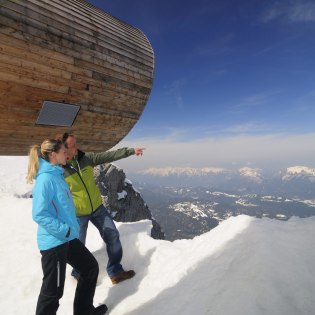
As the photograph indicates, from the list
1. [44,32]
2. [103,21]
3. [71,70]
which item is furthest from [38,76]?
[103,21]

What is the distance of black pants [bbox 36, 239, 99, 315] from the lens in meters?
3.83

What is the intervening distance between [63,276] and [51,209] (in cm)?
92

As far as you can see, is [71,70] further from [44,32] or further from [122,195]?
[122,195]

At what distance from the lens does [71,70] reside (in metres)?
6.49

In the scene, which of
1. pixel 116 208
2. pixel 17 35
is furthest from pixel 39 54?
pixel 116 208

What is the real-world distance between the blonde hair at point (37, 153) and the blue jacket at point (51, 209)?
0.08 m

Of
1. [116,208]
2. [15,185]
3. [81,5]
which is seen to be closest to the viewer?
[81,5]

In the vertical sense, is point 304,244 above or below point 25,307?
above

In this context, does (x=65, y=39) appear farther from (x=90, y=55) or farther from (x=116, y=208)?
(x=116, y=208)

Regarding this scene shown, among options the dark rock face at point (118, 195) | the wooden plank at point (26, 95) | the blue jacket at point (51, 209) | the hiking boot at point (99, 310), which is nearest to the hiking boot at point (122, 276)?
the hiking boot at point (99, 310)

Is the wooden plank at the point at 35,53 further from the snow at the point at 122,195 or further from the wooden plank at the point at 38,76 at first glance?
the snow at the point at 122,195

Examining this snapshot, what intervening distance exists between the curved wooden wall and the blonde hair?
2395 millimetres

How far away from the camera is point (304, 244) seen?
4.44 metres

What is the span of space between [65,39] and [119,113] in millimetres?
2524
